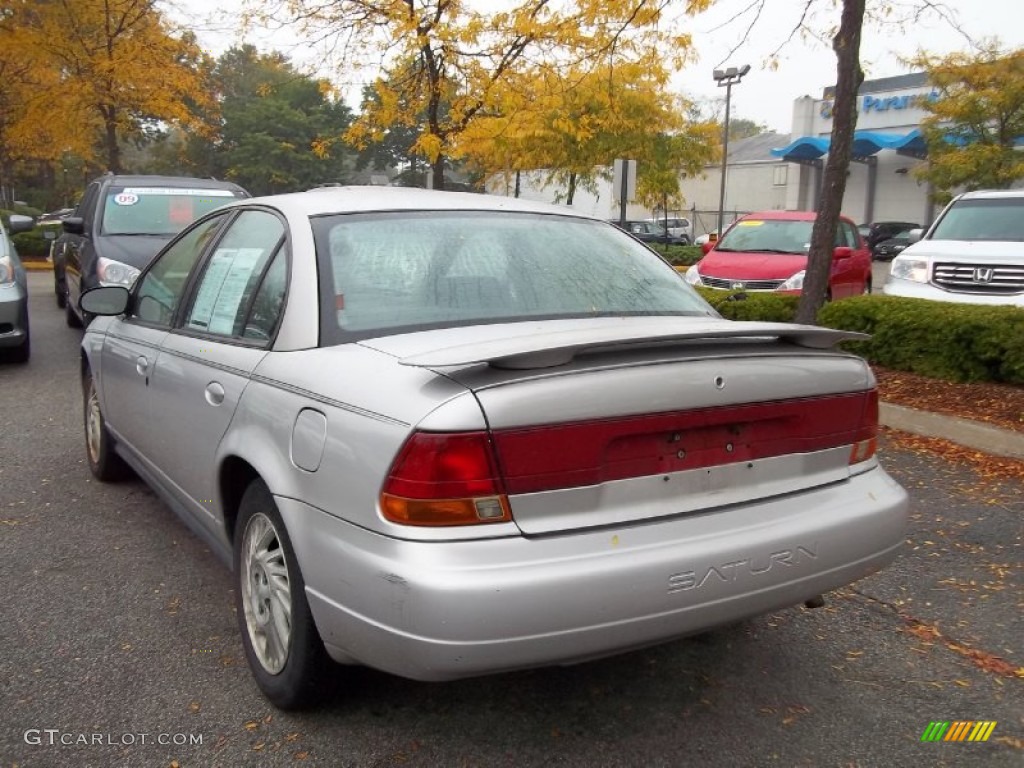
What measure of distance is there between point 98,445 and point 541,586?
378 centimetres

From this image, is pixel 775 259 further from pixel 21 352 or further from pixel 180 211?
pixel 21 352

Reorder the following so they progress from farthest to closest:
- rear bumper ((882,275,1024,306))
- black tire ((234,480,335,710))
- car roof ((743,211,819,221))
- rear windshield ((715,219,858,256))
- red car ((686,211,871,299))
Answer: car roof ((743,211,819,221)) → rear windshield ((715,219,858,256)) → red car ((686,211,871,299)) → rear bumper ((882,275,1024,306)) → black tire ((234,480,335,710))

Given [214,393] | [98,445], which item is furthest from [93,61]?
[214,393]

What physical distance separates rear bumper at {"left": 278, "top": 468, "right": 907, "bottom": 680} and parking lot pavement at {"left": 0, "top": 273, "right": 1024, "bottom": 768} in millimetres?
449

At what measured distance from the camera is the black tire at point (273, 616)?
8.59 feet

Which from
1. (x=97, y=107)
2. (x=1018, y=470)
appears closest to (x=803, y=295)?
(x=1018, y=470)

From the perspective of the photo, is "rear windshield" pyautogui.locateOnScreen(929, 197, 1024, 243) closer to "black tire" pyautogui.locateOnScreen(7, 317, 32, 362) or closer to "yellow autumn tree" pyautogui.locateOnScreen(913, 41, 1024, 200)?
"black tire" pyautogui.locateOnScreen(7, 317, 32, 362)

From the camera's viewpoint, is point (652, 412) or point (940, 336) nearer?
point (652, 412)

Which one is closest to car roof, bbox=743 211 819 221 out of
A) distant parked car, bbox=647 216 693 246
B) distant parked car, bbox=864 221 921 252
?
distant parked car, bbox=864 221 921 252

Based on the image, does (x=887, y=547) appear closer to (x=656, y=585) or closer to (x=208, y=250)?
(x=656, y=585)

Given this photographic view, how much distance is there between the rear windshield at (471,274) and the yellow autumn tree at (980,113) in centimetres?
2357

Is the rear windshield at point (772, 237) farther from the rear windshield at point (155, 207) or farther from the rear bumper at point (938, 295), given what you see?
the rear windshield at point (155, 207)

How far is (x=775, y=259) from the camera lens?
11484mm

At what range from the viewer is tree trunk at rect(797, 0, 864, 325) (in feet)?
25.4
